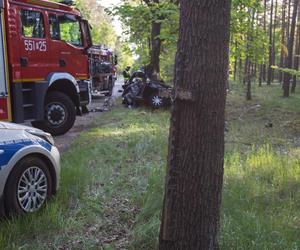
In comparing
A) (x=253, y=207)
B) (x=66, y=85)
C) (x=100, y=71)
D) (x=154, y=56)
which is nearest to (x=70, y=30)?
(x=66, y=85)

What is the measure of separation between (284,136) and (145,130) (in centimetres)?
400

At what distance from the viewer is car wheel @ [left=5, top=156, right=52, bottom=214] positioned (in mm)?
4695

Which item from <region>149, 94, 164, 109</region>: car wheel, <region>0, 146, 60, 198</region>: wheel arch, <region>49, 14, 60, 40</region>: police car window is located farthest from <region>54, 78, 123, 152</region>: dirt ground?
<region>0, 146, 60, 198</region>: wheel arch

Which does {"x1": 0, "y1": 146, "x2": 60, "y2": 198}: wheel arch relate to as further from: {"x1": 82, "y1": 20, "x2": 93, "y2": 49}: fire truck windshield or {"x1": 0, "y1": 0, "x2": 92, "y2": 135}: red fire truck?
{"x1": 82, "y1": 20, "x2": 93, "y2": 49}: fire truck windshield

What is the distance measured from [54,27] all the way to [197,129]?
863cm

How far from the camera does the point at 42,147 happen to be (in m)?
5.18

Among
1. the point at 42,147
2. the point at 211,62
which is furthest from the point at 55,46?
the point at 211,62

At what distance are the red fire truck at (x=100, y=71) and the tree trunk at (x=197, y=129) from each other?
1703 cm

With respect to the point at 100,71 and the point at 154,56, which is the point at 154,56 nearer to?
the point at 154,56

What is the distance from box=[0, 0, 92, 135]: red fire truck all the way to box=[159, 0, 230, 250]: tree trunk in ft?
22.6

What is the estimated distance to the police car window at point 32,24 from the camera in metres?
10.1

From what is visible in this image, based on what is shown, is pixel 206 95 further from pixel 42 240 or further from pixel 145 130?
pixel 145 130

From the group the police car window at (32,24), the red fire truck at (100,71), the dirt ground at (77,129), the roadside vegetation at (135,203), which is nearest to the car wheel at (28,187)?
the roadside vegetation at (135,203)

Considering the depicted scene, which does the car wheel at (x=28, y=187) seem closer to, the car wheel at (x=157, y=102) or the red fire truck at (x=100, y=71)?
the car wheel at (x=157, y=102)
